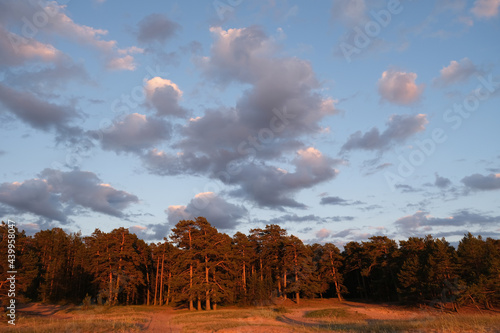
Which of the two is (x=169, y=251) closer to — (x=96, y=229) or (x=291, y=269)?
(x=96, y=229)

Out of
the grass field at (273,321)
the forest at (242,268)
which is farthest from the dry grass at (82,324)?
the forest at (242,268)

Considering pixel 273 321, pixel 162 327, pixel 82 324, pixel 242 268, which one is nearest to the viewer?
pixel 82 324

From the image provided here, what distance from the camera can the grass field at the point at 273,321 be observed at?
66.1ft

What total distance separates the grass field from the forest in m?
3.86

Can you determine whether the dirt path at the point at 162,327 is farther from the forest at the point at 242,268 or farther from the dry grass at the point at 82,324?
the forest at the point at 242,268

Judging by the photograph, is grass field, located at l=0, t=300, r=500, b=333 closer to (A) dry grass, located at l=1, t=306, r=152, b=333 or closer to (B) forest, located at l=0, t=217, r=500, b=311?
(A) dry grass, located at l=1, t=306, r=152, b=333

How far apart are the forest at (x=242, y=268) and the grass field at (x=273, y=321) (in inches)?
152

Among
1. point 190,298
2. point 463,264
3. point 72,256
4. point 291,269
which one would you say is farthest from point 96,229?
point 463,264

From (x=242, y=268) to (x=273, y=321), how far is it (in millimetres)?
36785

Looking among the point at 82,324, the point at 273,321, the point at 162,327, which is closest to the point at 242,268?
the point at 273,321

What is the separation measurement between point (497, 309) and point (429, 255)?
31.0 ft

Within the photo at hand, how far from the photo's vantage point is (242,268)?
69500mm

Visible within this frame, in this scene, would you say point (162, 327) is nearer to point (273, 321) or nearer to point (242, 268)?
point (273, 321)

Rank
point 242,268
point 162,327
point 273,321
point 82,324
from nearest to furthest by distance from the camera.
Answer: point 82,324 < point 162,327 < point 273,321 < point 242,268
